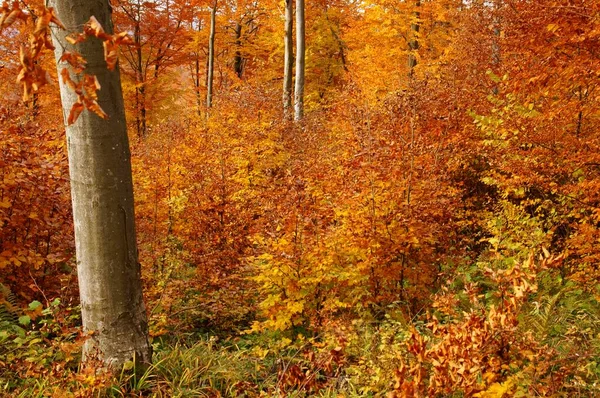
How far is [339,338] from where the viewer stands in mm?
4109

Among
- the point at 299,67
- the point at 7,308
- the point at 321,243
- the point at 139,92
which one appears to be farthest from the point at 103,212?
the point at 139,92

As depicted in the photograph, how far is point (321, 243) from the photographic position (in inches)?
199

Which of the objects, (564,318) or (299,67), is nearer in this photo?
(564,318)

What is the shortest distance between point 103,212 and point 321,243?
2464 millimetres

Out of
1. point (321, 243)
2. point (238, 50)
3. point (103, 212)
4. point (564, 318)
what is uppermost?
point (238, 50)

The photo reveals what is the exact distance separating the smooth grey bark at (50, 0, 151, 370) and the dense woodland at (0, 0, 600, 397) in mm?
20

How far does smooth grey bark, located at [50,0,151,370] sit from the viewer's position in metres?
2.91

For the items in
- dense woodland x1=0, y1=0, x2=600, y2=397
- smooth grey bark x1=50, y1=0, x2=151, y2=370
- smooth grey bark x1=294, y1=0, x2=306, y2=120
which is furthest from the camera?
smooth grey bark x1=294, y1=0, x2=306, y2=120

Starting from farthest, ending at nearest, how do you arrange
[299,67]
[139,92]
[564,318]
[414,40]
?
[139,92] → [414,40] → [299,67] → [564,318]

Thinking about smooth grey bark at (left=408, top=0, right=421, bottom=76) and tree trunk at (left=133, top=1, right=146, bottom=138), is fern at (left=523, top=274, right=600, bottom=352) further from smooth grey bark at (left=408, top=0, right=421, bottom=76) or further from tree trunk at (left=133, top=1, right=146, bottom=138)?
tree trunk at (left=133, top=1, right=146, bottom=138)

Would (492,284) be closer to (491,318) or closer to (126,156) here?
(491,318)

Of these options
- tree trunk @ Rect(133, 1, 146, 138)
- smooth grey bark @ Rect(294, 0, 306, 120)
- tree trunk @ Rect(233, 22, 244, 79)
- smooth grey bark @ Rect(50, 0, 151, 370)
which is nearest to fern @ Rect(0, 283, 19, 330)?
smooth grey bark @ Rect(50, 0, 151, 370)

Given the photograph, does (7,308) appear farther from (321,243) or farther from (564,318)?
(564,318)

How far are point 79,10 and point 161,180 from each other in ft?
17.0
